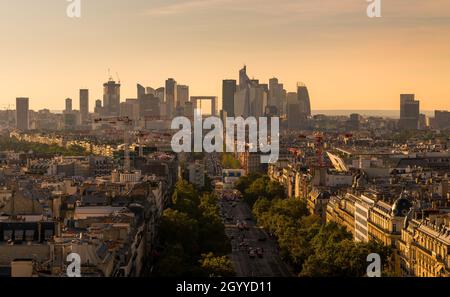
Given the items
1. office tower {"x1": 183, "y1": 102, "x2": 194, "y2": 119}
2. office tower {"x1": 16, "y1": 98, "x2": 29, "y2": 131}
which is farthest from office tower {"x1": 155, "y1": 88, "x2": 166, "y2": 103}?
office tower {"x1": 16, "y1": 98, "x2": 29, "y2": 131}

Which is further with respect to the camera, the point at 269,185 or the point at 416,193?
the point at 269,185

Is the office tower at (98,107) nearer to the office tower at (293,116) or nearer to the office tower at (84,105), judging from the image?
the office tower at (84,105)

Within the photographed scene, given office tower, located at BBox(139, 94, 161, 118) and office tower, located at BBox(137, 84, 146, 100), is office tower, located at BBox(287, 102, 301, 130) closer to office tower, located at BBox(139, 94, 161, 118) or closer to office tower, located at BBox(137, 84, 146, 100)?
office tower, located at BBox(139, 94, 161, 118)

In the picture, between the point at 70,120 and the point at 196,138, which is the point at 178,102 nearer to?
the point at 70,120

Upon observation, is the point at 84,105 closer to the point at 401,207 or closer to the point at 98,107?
the point at 98,107

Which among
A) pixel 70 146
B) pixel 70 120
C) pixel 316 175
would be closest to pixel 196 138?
pixel 70 146

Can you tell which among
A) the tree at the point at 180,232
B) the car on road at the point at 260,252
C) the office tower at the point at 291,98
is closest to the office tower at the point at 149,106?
the office tower at the point at 291,98

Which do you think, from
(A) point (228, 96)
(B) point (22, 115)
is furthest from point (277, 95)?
(B) point (22, 115)
